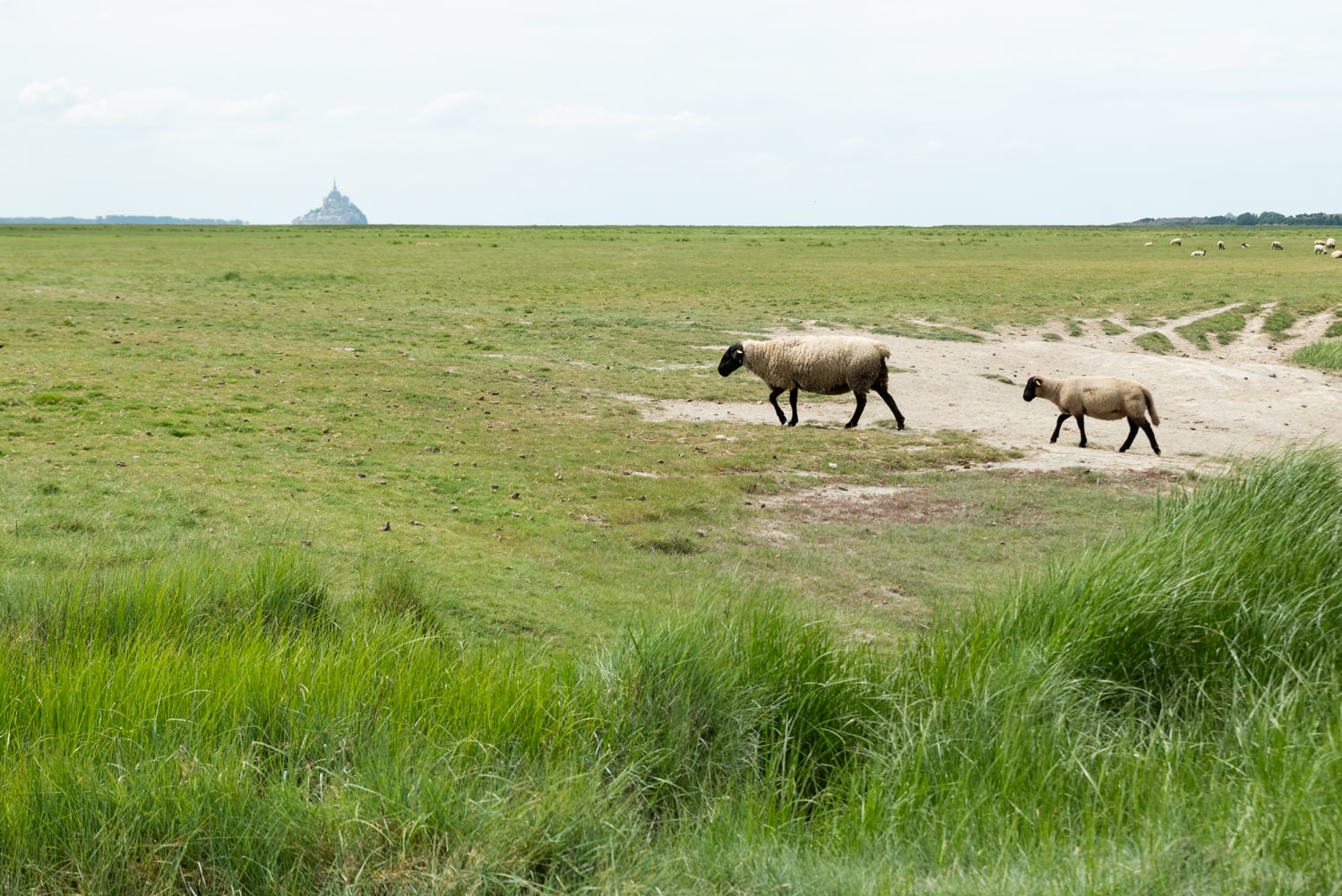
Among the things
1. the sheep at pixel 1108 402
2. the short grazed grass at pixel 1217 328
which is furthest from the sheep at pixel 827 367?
the short grazed grass at pixel 1217 328

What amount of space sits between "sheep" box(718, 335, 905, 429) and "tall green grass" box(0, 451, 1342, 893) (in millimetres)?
11438

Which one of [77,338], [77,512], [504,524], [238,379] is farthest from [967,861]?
[77,338]

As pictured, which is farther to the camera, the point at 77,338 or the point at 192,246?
the point at 192,246

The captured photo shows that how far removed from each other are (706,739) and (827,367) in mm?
13702

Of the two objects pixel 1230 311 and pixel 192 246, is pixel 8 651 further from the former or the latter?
pixel 192 246

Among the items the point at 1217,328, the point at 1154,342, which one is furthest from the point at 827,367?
the point at 1217,328

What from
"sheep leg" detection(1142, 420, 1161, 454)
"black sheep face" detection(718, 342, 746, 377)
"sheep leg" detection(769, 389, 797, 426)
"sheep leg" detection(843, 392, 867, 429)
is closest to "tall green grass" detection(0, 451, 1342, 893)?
"sheep leg" detection(1142, 420, 1161, 454)

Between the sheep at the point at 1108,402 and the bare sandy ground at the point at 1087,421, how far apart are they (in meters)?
0.37

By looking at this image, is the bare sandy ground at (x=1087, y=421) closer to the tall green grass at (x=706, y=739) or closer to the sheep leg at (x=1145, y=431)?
the sheep leg at (x=1145, y=431)

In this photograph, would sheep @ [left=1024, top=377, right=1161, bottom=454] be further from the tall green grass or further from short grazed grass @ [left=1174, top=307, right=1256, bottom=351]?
short grazed grass @ [left=1174, top=307, right=1256, bottom=351]

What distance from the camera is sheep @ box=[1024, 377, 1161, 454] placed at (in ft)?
53.2

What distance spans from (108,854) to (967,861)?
9.84 ft

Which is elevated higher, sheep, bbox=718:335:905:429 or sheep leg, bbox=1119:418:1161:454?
sheep, bbox=718:335:905:429

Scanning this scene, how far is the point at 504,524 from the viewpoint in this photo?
11008mm
